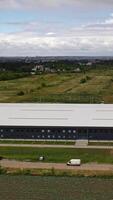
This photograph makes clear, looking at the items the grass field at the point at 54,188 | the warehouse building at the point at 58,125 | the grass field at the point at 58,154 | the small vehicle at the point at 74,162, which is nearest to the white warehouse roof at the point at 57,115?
the warehouse building at the point at 58,125

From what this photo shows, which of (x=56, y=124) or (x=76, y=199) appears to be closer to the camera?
(x=76, y=199)

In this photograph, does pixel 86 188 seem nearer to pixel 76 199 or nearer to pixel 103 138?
pixel 76 199

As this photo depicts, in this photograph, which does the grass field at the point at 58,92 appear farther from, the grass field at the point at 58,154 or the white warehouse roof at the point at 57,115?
the grass field at the point at 58,154

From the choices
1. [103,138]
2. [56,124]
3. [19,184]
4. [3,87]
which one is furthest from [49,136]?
[3,87]

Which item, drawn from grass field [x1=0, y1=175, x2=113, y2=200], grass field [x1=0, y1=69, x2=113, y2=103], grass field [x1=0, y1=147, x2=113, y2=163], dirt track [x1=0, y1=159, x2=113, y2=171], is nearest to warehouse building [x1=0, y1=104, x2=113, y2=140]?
grass field [x1=0, y1=147, x2=113, y2=163]

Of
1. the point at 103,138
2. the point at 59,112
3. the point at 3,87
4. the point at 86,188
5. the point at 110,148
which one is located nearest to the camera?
the point at 86,188

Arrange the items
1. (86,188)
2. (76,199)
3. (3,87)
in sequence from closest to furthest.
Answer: (76,199) → (86,188) → (3,87)

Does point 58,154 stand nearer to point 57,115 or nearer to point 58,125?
point 58,125
